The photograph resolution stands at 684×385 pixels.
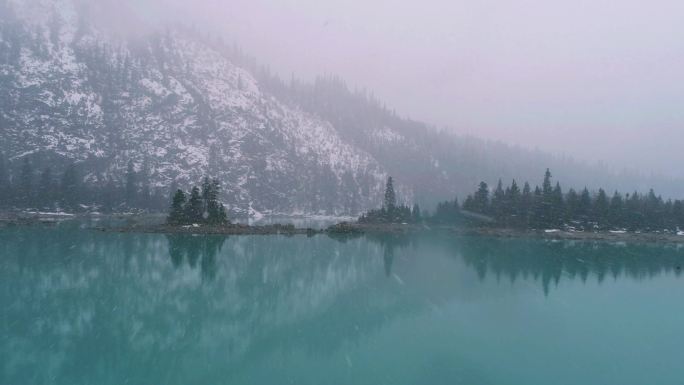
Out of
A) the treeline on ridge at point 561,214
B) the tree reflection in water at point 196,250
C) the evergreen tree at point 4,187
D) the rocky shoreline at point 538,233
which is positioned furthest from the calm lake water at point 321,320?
the evergreen tree at point 4,187

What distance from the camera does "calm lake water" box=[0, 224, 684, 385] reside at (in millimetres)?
19312

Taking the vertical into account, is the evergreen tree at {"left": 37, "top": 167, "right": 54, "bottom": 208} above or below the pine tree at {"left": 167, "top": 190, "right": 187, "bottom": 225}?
above

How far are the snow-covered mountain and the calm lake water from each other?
109 meters

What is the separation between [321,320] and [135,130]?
523 feet

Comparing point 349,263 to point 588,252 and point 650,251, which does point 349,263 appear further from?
point 650,251

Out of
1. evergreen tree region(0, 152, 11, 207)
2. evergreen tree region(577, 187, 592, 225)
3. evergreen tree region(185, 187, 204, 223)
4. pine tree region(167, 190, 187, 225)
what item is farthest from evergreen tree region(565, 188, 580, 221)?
evergreen tree region(0, 152, 11, 207)

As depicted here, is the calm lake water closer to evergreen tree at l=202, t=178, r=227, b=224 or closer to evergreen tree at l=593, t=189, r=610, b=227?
evergreen tree at l=202, t=178, r=227, b=224

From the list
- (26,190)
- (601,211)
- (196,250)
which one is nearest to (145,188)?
(26,190)

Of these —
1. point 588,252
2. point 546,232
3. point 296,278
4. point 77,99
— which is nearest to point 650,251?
point 588,252

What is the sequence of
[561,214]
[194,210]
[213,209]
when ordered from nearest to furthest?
[194,210]
[213,209]
[561,214]

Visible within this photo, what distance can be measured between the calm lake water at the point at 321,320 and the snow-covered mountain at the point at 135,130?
358 ft

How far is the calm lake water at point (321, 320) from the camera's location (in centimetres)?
1931

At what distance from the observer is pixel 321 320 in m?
27.5

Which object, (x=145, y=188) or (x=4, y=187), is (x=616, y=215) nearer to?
(x=145, y=188)
